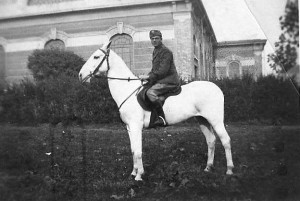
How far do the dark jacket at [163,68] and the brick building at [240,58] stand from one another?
58cm

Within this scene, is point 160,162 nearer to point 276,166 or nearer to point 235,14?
point 276,166

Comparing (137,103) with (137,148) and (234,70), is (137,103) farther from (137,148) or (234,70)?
(234,70)

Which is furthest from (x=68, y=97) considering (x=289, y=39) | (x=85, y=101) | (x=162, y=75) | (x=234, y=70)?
(x=289, y=39)

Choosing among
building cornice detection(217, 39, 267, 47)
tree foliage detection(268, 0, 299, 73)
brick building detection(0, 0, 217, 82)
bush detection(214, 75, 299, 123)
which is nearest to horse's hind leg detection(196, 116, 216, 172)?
bush detection(214, 75, 299, 123)

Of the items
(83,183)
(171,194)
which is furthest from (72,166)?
(171,194)

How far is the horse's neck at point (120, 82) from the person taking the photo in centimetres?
379

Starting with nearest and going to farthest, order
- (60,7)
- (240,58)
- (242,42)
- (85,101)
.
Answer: (242,42) → (240,58) → (60,7) → (85,101)

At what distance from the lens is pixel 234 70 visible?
11.6 ft

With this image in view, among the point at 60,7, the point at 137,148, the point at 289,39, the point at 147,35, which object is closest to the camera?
the point at 289,39

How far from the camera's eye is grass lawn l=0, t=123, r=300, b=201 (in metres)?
2.24

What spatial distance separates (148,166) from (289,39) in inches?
111

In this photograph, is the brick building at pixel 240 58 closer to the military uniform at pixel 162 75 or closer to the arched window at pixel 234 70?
the arched window at pixel 234 70

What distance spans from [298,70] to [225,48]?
1701mm

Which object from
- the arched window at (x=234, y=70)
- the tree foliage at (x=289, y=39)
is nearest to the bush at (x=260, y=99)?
the arched window at (x=234, y=70)
